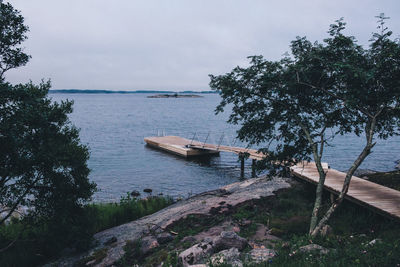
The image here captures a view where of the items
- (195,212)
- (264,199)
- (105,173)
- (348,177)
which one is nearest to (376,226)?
(348,177)

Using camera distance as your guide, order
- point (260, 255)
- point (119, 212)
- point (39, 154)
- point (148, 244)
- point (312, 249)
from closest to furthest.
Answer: point (312, 249) → point (260, 255) → point (39, 154) → point (148, 244) → point (119, 212)

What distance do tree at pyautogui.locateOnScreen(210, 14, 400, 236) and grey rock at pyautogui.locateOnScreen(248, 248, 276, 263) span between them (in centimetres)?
209

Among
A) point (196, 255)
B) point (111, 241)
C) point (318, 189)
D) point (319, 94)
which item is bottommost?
point (111, 241)

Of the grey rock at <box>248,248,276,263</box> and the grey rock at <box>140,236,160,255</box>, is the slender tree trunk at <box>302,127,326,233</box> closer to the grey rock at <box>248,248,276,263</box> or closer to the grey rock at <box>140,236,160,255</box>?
the grey rock at <box>248,248,276,263</box>

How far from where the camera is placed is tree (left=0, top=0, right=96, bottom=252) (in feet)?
29.8

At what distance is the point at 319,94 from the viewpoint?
10.3 metres

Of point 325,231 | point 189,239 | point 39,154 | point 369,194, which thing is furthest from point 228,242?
point 369,194

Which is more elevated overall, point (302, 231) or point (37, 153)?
point (37, 153)

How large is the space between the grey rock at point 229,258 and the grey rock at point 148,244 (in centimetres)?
405

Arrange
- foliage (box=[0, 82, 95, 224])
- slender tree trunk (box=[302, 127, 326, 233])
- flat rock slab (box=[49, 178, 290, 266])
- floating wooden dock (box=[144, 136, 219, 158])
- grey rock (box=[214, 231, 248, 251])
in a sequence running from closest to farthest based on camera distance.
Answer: grey rock (box=[214, 231, 248, 251])
foliage (box=[0, 82, 95, 224])
slender tree trunk (box=[302, 127, 326, 233])
flat rock slab (box=[49, 178, 290, 266])
floating wooden dock (box=[144, 136, 219, 158])

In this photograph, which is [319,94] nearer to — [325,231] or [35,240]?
[325,231]

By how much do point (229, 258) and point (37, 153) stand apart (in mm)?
7317

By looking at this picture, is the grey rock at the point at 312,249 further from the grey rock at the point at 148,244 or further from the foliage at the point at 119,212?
the foliage at the point at 119,212

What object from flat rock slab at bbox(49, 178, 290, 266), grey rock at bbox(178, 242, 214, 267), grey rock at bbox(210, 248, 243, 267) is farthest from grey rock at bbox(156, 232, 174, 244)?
grey rock at bbox(210, 248, 243, 267)
